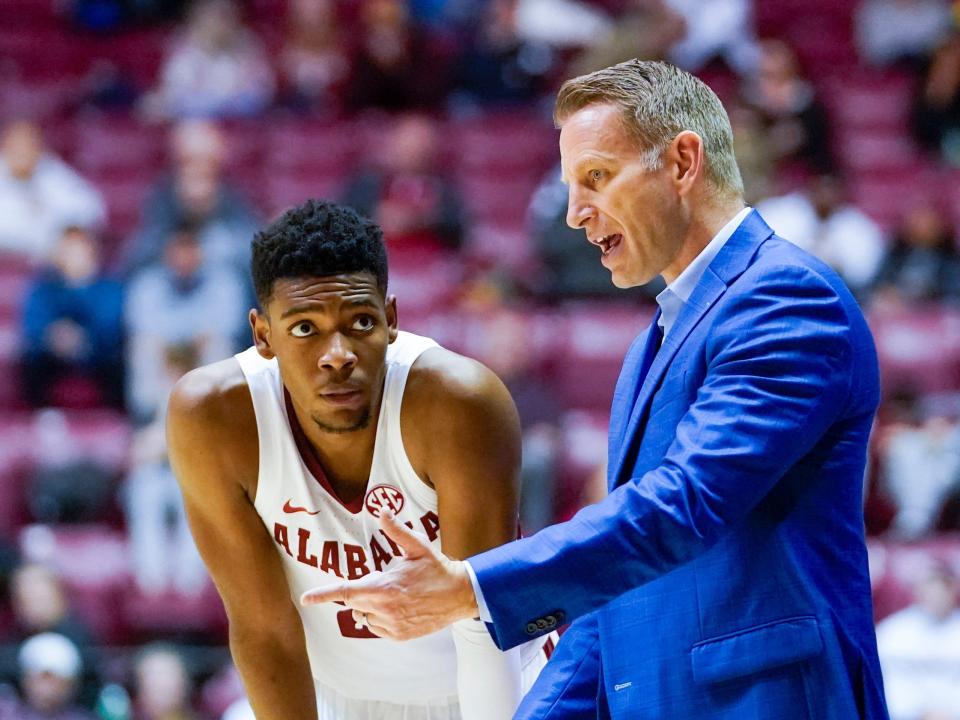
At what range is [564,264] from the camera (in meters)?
8.52

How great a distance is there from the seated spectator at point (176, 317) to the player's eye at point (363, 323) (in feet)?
16.8

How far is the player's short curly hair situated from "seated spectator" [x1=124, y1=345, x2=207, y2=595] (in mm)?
4635

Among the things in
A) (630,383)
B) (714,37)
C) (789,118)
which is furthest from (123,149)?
(630,383)

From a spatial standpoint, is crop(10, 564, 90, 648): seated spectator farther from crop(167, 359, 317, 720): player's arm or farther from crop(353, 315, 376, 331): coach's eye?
crop(353, 315, 376, 331): coach's eye

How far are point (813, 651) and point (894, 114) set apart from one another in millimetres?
8090

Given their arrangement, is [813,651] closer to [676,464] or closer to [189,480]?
[676,464]

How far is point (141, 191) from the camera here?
9.85 metres

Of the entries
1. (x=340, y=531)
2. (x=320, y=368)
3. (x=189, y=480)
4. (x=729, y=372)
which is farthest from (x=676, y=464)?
(x=189, y=480)

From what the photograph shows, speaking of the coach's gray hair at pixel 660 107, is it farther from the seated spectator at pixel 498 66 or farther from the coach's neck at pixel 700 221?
the seated spectator at pixel 498 66

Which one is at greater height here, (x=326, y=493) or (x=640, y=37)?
(x=640, y=37)

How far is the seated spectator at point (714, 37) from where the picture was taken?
985 cm

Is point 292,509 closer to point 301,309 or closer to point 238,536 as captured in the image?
point 238,536

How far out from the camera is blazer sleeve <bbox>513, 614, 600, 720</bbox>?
2951 millimetres

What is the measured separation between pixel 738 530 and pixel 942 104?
768 centimetres
